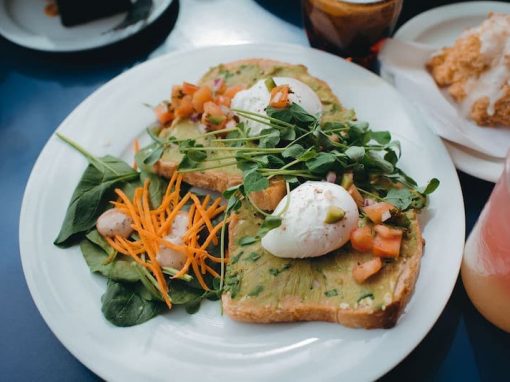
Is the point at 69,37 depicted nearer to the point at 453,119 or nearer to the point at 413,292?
the point at 453,119

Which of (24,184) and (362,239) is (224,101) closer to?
(362,239)

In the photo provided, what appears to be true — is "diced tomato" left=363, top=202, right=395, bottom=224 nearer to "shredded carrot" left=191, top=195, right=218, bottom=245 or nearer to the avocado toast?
the avocado toast

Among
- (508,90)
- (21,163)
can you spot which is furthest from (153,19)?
(508,90)

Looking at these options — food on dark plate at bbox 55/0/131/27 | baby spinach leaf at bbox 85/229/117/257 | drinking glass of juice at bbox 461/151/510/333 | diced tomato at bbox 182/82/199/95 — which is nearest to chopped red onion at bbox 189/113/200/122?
diced tomato at bbox 182/82/199/95

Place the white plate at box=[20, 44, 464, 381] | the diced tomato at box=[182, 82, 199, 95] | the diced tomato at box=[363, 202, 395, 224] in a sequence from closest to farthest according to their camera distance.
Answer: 1. the white plate at box=[20, 44, 464, 381]
2. the diced tomato at box=[363, 202, 395, 224]
3. the diced tomato at box=[182, 82, 199, 95]

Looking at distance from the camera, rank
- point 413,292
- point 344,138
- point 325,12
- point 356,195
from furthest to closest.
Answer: point 325,12, point 344,138, point 356,195, point 413,292
